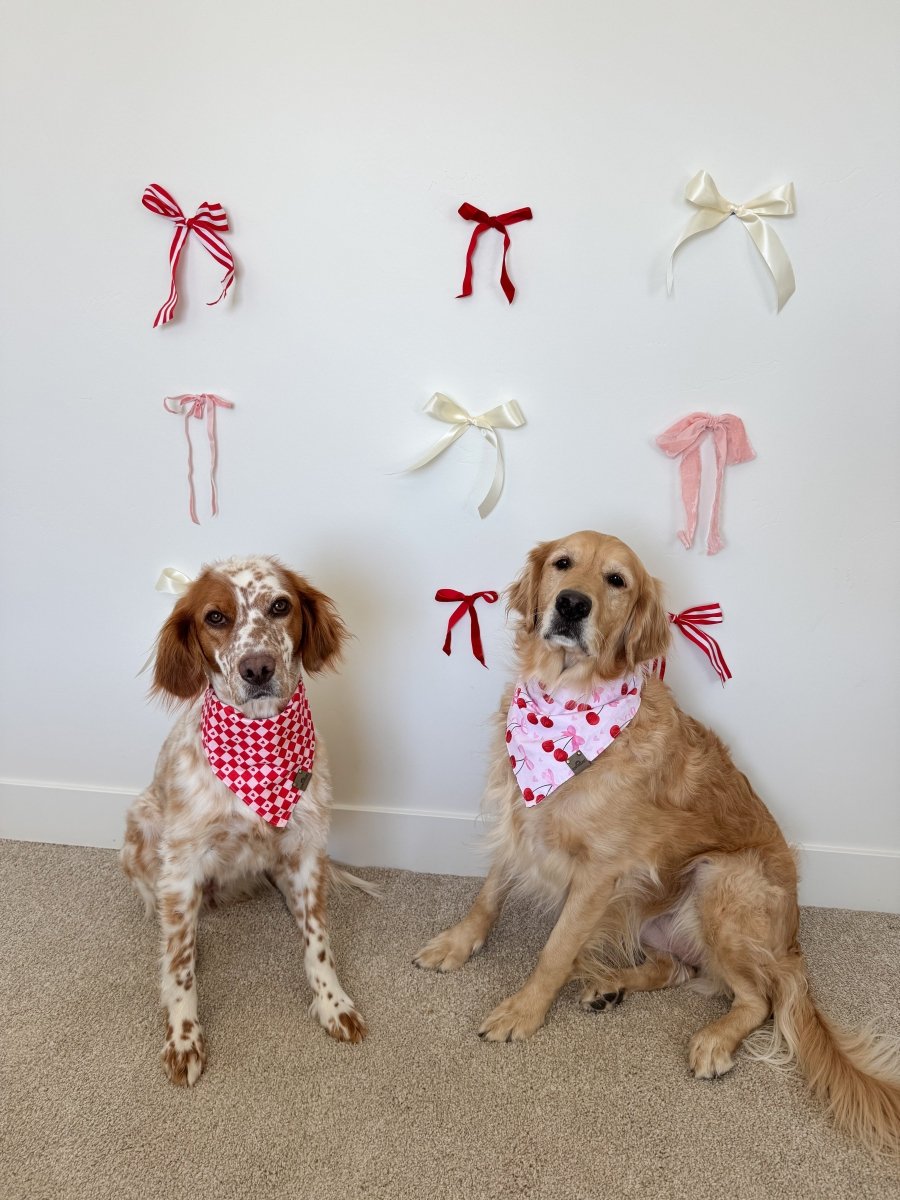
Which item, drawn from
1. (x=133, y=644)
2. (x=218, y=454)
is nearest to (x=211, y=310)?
(x=218, y=454)

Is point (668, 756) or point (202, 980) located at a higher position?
point (668, 756)

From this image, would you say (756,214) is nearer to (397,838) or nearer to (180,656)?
(180,656)

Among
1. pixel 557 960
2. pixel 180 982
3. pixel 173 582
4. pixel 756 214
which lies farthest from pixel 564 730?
pixel 756 214

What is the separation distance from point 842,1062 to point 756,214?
76.4 inches

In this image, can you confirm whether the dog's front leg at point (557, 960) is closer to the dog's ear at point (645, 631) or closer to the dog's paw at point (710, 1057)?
the dog's paw at point (710, 1057)

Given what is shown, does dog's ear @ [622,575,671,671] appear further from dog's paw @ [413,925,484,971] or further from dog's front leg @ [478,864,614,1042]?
dog's paw @ [413,925,484,971]

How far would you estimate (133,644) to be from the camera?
244cm

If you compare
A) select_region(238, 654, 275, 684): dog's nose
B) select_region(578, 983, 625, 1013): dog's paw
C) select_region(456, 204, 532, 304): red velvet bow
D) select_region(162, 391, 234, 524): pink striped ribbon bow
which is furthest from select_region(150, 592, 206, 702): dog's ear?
select_region(578, 983, 625, 1013): dog's paw

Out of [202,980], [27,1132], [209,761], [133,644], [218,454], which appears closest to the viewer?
[27,1132]

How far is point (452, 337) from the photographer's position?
2.12 meters

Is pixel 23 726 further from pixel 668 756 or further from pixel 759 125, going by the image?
pixel 759 125

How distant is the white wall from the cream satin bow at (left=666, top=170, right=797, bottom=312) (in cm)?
4

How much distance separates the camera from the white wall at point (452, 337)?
1943mm

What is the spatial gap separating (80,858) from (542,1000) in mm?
1529
